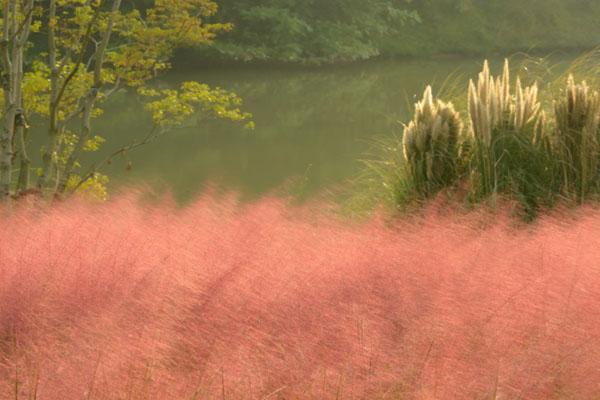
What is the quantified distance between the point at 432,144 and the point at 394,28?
28.3m

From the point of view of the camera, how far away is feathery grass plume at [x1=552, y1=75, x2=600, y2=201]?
570 cm

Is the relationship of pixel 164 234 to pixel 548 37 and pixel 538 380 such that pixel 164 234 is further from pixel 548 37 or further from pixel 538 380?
pixel 548 37

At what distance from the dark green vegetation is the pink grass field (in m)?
22.9

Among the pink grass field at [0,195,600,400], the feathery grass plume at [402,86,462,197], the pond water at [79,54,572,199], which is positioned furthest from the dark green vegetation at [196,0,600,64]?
the pink grass field at [0,195,600,400]

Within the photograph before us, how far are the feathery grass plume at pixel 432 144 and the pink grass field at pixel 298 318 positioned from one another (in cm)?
276

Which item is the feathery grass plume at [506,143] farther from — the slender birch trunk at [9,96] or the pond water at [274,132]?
the slender birch trunk at [9,96]

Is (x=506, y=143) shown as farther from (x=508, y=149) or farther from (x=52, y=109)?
(x=52, y=109)

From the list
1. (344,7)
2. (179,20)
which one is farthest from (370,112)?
(179,20)

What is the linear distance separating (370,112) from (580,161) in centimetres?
1505

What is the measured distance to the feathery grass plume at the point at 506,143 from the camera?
5848mm

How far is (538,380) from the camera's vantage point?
6.82ft

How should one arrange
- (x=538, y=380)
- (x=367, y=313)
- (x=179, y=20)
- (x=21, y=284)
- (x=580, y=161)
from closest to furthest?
(x=538, y=380), (x=367, y=313), (x=21, y=284), (x=580, y=161), (x=179, y=20)

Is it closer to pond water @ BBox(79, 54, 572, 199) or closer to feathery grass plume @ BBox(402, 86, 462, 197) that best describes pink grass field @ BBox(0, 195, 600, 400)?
feathery grass plume @ BBox(402, 86, 462, 197)

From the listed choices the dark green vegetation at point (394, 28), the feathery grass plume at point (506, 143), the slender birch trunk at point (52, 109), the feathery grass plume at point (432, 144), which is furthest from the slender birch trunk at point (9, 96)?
the dark green vegetation at point (394, 28)
